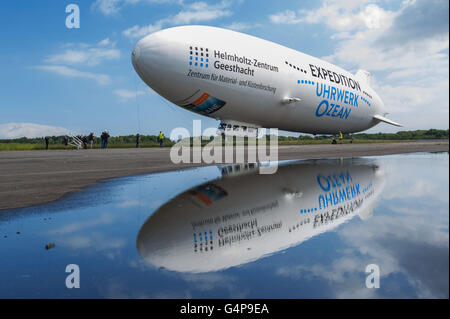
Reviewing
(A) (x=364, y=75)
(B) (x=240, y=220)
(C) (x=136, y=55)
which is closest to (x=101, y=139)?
(C) (x=136, y=55)

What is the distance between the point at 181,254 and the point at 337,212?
245 cm

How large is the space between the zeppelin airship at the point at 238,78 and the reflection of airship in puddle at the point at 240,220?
5987 mm

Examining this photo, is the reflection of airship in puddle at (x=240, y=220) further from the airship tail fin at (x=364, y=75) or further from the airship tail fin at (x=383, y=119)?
the airship tail fin at (x=364, y=75)

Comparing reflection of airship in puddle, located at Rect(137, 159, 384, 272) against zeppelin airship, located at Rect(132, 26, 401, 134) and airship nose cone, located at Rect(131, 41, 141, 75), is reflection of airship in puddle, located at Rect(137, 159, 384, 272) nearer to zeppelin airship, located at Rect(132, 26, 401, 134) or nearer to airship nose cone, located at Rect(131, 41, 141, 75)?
zeppelin airship, located at Rect(132, 26, 401, 134)

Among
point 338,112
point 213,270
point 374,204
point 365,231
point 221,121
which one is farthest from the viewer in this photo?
point 338,112

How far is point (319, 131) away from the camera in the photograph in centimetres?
1948

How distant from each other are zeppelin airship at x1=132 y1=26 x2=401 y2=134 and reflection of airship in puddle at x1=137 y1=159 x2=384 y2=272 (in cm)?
599

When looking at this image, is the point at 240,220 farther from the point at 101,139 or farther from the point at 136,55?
the point at 101,139

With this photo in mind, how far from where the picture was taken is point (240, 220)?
12.6 ft

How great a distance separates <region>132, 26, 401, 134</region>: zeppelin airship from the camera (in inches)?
421
